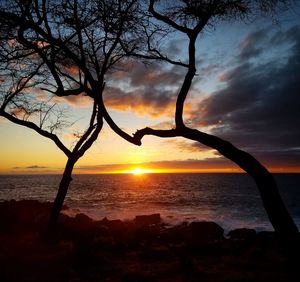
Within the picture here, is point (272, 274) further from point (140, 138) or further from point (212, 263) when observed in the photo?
point (140, 138)

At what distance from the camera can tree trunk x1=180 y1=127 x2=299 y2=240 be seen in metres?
6.82

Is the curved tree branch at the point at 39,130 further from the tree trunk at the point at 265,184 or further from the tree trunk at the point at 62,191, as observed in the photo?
the tree trunk at the point at 265,184

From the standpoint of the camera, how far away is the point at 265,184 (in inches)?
279

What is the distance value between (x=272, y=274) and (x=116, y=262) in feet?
15.6

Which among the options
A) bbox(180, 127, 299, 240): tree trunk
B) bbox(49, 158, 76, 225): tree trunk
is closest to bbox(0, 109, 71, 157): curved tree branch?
bbox(49, 158, 76, 225): tree trunk

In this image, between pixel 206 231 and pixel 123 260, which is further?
pixel 206 231

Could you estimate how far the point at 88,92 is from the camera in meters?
9.48

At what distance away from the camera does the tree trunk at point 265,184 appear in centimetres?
682

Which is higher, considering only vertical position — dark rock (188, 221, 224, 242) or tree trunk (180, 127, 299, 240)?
tree trunk (180, 127, 299, 240)

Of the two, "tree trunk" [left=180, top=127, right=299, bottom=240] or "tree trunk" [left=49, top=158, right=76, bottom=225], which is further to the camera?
"tree trunk" [left=49, top=158, right=76, bottom=225]

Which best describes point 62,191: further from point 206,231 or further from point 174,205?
point 174,205

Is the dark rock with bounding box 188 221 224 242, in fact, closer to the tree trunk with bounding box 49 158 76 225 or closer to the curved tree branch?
the tree trunk with bounding box 49 158 76 225

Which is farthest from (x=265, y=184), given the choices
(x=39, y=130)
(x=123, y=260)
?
(x=39, y=130)

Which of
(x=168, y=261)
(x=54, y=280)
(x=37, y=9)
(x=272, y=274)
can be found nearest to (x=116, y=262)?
(x=168, y=261)
